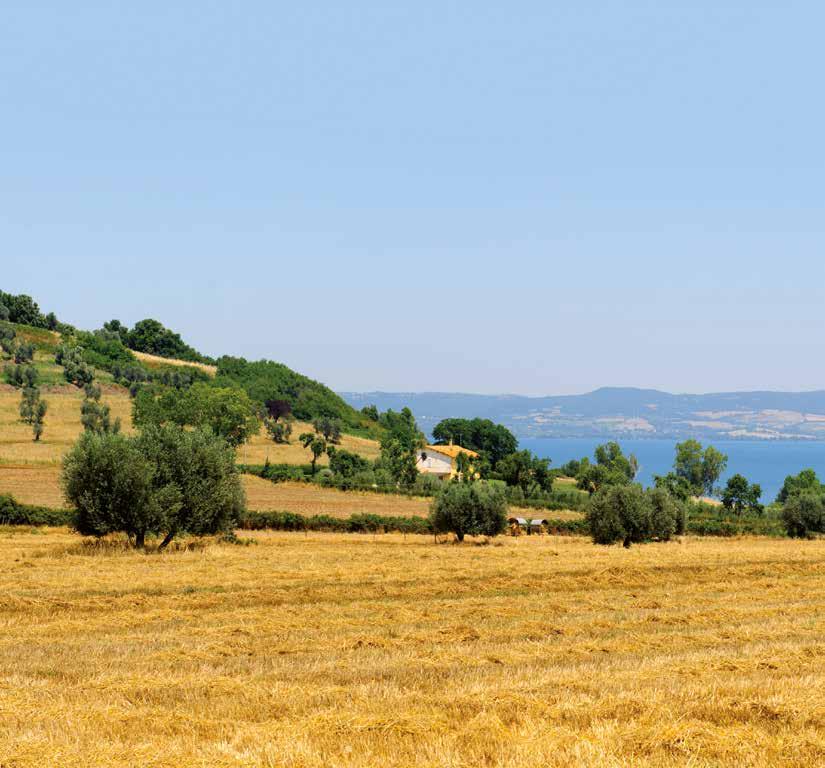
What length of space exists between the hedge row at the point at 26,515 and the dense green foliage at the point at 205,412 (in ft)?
251

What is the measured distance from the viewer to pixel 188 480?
43375 millimetres

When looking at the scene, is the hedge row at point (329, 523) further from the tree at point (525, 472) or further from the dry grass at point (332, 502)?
the tree at point (525, 472)

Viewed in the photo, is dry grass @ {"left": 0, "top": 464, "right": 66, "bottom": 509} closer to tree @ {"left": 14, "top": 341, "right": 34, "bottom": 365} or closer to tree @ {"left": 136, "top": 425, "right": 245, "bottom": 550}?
tree @ {"left": 136, "top": 425, "right": 245, "bottom": 550}

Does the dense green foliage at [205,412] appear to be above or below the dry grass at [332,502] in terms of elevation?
above

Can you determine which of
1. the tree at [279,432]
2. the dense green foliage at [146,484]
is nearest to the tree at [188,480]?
the dense green foliage at [146,484]

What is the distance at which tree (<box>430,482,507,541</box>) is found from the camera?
192 feet

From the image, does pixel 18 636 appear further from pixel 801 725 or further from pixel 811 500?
pixel 811 500

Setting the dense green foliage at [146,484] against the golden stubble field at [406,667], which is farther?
the dense green foliage at [146,484]

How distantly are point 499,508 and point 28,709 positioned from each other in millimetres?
48203

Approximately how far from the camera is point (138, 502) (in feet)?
135

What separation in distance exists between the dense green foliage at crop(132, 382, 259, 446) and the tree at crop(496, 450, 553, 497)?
46118 mm

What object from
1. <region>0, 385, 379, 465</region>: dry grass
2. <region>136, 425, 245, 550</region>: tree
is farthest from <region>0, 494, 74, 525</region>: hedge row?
<region>0, 385, 379, 465</region>: dry grass

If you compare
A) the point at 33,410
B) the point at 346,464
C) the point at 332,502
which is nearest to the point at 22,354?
the point at 33,410

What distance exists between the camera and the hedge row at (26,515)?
58509mm
